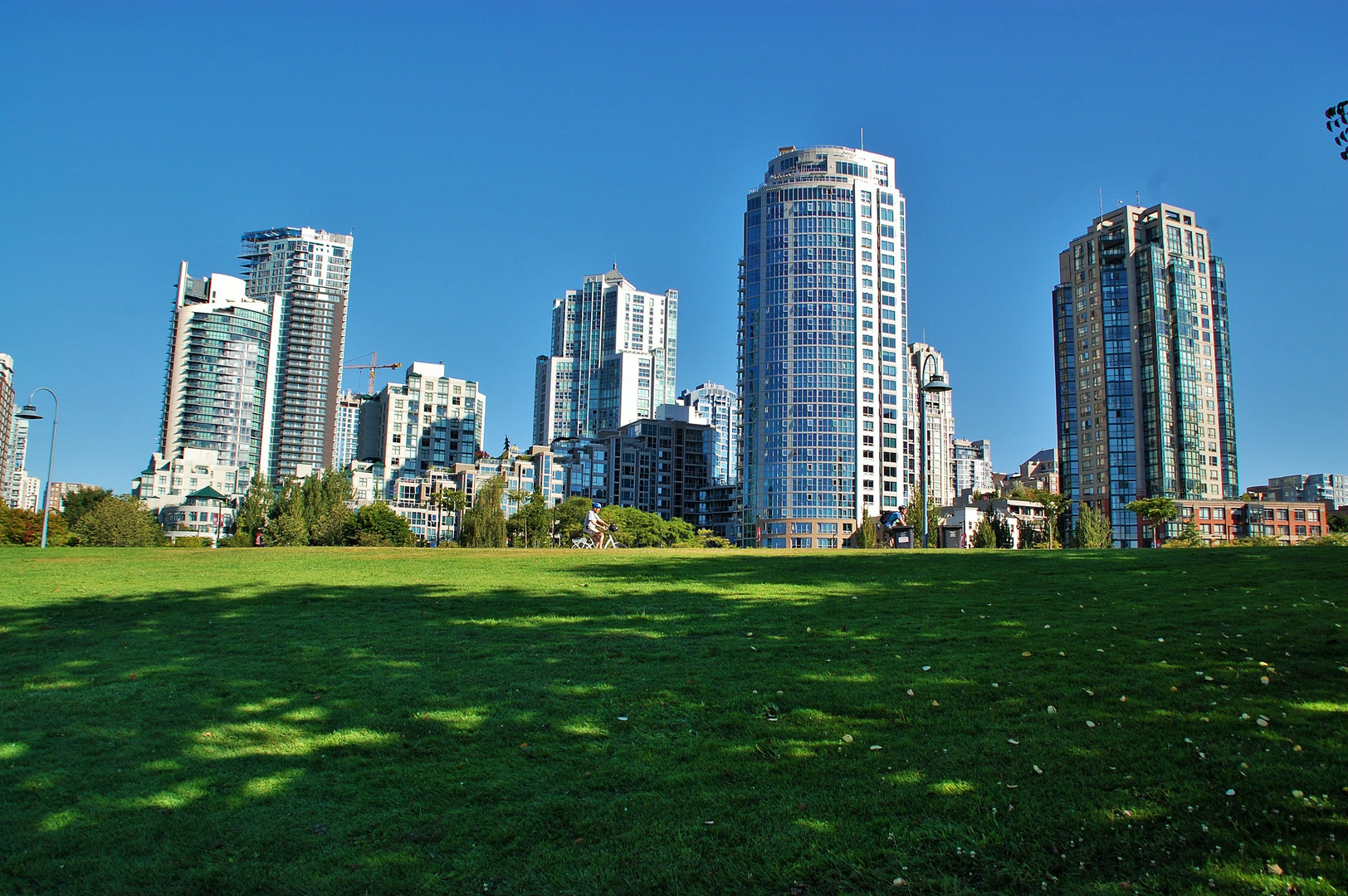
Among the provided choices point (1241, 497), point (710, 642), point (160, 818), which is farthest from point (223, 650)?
point (1241, 497)

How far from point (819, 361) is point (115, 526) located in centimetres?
11392

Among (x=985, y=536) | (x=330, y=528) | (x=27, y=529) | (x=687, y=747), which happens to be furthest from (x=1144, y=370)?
(x=687, y=747)

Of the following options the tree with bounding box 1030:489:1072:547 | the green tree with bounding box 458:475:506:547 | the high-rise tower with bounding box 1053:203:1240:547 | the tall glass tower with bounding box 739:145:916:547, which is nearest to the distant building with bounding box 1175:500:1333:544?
the high-rise tower with bounding box 1053:203:1240:547

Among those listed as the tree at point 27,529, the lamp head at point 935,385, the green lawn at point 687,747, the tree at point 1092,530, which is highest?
the lamp head at point 935,385

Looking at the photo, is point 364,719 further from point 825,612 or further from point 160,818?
point 825,612

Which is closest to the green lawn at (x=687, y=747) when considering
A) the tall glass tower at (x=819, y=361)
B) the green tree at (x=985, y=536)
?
the green tree at (x=985, y=536)

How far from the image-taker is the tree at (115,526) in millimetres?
77062

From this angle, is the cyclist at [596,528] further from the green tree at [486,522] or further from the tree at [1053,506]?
the tree at [1053,506]

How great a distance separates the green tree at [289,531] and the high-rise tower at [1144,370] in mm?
130852

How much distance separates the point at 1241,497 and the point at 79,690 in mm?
195129

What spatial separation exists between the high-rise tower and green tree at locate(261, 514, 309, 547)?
131 meters

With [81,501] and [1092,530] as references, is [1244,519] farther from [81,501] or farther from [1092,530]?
[81,501]

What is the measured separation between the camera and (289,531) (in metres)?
83.9

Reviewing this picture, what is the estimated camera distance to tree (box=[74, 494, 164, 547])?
253 feet
